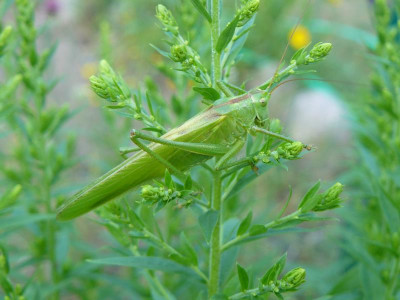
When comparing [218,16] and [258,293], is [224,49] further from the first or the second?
[258,293]

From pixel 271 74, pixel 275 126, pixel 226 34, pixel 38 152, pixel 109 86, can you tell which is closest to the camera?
pixel 226 34

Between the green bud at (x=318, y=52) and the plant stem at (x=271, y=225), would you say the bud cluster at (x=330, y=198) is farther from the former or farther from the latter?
the green bud at (x=318, y=52)

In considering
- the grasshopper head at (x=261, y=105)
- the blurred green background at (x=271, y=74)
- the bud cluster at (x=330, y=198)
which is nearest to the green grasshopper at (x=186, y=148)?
the grasshopper head at (x=261, y=105)

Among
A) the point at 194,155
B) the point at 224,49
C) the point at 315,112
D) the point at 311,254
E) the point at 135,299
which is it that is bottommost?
the point at 311,254

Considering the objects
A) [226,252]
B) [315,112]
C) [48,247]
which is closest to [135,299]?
[48,247]

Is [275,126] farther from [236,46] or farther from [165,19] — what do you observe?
[165,19]

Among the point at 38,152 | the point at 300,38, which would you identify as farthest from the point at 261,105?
the point at 300,38
